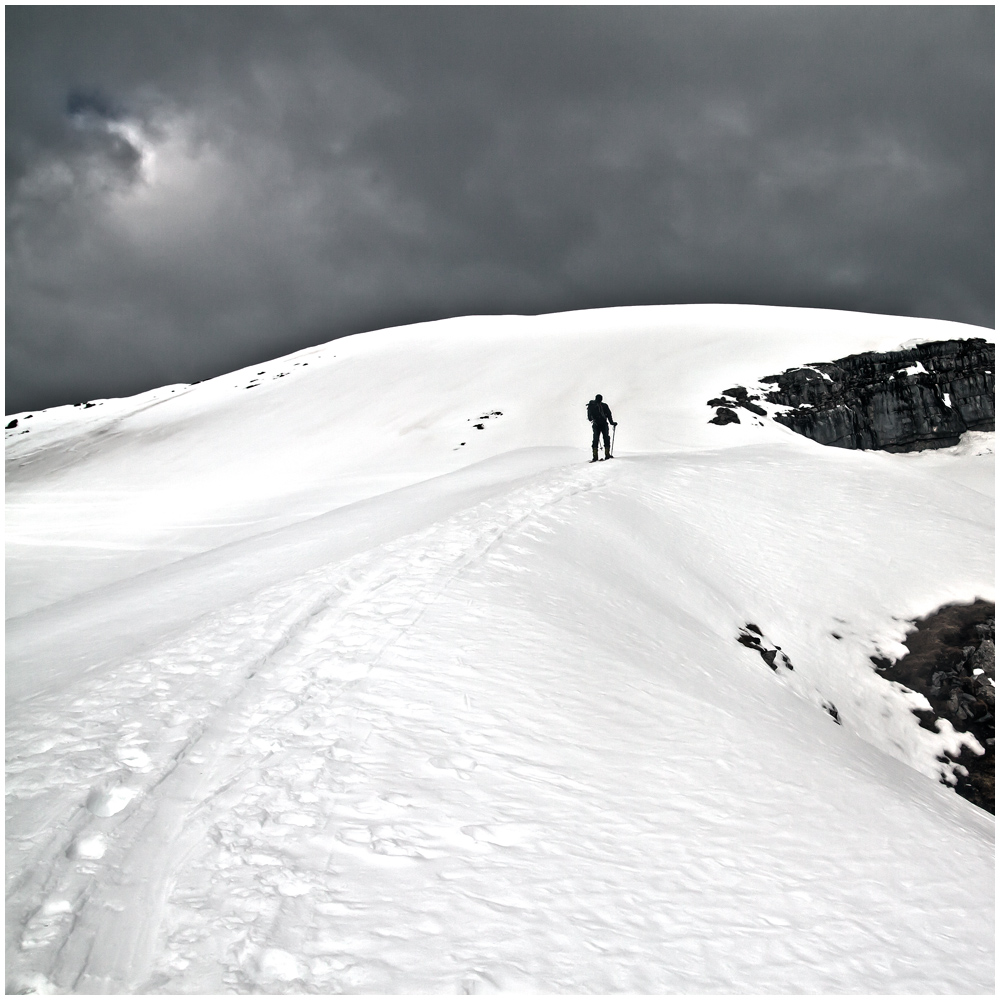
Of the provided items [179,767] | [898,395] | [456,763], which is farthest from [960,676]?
[898,395]

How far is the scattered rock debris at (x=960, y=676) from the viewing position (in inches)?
369

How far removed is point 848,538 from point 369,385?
40630 mm

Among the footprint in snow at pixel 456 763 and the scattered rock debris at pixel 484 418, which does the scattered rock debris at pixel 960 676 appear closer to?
the footprint in snow at pixel 456 763

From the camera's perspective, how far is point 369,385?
49781 mm

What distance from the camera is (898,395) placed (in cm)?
4256

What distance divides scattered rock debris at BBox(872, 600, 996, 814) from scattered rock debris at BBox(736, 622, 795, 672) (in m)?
2.20

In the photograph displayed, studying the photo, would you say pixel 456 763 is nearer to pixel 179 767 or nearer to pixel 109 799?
pixel 179 767

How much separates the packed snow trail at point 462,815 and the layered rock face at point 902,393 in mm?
36685

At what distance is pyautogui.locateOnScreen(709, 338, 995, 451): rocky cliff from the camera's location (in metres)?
39.8

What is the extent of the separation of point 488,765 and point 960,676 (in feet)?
32.7

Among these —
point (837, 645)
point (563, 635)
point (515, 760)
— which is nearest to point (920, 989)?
point (515, 760)

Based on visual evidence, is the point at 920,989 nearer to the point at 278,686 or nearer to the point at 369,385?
the point at 278,686

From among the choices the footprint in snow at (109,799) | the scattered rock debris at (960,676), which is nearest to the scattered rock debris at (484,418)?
the scattered rock debris at (960,676)

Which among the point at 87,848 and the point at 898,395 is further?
the point at 898,395
